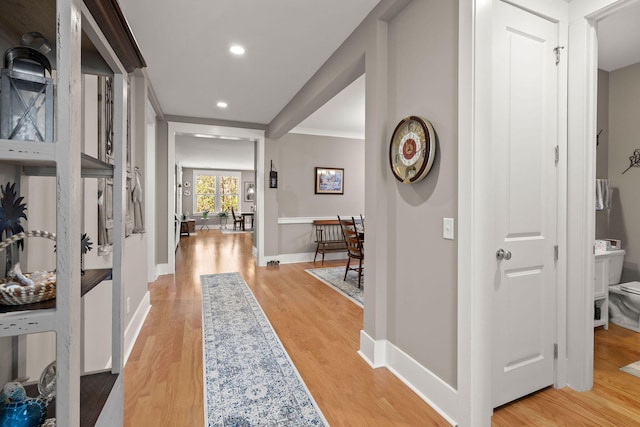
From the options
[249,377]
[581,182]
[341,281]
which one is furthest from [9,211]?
[341,281]

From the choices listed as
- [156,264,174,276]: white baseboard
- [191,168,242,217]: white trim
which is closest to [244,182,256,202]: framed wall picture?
[191,168,242,217]: white trim

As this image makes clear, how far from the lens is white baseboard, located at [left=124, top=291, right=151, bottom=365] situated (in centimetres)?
250

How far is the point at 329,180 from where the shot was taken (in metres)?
6.54

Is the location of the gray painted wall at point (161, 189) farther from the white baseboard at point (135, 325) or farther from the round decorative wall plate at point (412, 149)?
the round decorative wall plate at point (412, 149)

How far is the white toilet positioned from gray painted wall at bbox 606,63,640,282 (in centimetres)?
20

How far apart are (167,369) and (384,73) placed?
2.65m

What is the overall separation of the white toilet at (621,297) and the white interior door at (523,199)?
1.52 m

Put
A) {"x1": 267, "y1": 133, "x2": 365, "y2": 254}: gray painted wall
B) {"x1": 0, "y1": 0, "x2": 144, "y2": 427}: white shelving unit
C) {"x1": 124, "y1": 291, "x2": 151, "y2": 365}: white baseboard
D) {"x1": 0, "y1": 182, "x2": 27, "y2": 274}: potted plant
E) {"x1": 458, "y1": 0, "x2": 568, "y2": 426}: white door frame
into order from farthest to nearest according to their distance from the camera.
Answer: {"x1": 267, "y1": 133, "x2": 365, "y2": 254}: gray painted wall, {"x1": 124, "y1": 291, "x2": 151, "y2": 365}: white baseboard, {"x1": 458, "y1": 0, "x2": 568, "y2": 426}: white door frame, {"x1": 0, "y1": 182, "x2": 27, "y2": 274}: potted plant, {"x1": 0, "y1": 0, "x2": 144, "y2": 427}: white shelving unit

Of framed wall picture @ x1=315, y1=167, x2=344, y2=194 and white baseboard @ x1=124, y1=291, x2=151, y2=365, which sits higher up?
framed wall picture @ x1=315, y1=167, x2=344, y2=194

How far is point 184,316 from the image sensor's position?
3.28 m

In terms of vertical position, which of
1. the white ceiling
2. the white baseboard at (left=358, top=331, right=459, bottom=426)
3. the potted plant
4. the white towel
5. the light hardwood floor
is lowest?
the light hardwood floor

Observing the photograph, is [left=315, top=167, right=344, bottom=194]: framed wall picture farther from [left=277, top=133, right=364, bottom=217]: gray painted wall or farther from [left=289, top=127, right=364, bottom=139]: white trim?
[left=289, top=127, right=364, bottom=139]: white trim

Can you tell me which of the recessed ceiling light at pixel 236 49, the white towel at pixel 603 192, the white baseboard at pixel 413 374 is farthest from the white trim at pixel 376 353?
the recessed ceiling light at pixel 236 49

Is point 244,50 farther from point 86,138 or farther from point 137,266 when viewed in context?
point 137,266
